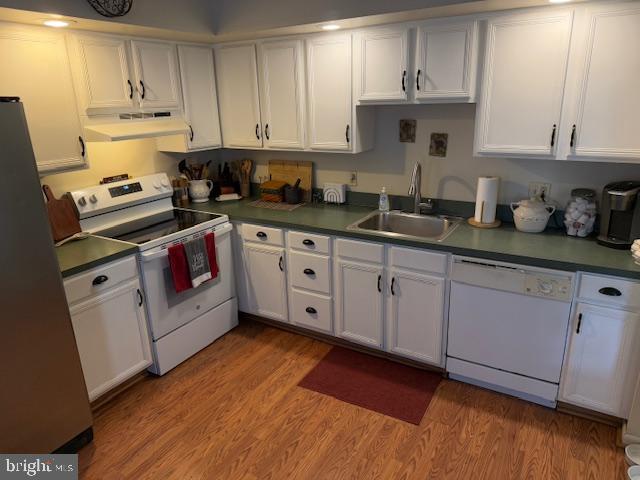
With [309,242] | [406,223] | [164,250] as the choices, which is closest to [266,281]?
[309,242]

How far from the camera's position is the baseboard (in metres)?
2.91

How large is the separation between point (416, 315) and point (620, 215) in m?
1.21

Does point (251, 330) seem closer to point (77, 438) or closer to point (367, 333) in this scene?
point (367, 333)

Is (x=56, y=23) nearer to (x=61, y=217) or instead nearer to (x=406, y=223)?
(x=61, y=217)

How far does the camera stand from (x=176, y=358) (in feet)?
9.76

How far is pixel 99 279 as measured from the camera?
2.42m

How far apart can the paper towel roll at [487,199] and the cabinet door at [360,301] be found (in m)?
0.71

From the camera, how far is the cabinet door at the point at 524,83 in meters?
2.26

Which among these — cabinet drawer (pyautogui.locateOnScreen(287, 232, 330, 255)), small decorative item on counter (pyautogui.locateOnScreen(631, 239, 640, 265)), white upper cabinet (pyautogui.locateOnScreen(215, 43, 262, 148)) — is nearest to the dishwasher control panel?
small decorative item on counter (pyautogui.locateOnScreen(631, 239, 640, 265))

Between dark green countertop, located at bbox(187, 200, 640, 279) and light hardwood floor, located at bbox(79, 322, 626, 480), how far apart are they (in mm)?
885

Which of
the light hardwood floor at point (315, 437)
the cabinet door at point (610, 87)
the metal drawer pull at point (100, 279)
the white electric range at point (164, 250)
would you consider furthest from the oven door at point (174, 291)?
the cabinet door at point (610, 87)

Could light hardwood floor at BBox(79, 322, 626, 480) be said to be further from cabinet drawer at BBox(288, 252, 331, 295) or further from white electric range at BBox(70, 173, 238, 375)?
cabinet drawer at BBox(288, 252, 331, 295)

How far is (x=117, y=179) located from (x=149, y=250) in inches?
31.1

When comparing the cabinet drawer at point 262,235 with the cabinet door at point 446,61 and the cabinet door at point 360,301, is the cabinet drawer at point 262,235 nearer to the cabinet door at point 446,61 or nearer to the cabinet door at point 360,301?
the cabinet door at point 360,301
